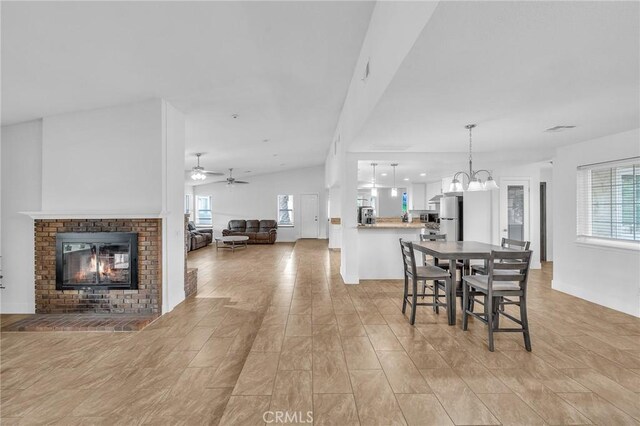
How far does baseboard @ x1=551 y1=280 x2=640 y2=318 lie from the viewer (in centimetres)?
384

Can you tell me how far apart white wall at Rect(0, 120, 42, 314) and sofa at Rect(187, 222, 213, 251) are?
5.63 meters

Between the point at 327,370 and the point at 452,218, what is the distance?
5966mm

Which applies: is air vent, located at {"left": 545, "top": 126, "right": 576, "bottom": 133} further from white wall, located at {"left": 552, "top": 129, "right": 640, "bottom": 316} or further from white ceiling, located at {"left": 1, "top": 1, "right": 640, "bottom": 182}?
white wall, located at {"left": 552, "top": 129, "right": 640, "bottom": 316}

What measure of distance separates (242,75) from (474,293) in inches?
141

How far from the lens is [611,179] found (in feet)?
14.1

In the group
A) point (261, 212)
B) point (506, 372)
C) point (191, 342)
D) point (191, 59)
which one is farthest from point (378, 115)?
point (261, 212)

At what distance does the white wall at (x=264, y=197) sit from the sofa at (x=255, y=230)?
0.50 meters

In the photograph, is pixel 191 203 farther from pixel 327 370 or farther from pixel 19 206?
pixel 327 370

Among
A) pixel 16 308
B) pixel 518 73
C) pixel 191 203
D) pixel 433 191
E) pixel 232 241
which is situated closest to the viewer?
pixel 518 73

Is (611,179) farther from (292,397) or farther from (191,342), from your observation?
(191,342)

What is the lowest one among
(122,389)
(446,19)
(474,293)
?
(122,389)

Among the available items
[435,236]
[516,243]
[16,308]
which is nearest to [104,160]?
[16,308]

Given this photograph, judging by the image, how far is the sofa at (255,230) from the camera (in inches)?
458

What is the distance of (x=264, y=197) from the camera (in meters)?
12.6
